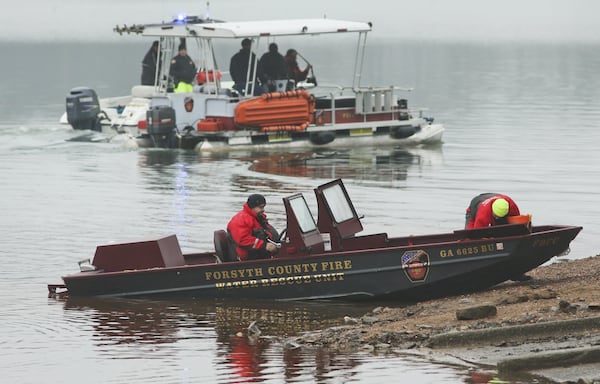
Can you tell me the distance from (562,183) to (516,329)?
54.5ft

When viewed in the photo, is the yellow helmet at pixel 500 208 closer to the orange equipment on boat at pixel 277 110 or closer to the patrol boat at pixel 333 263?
the patrol boat at pixel 333 263

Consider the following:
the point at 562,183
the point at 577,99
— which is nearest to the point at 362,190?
the point at 562,183

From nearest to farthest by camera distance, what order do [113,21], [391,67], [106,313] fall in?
[106,313]
[391,67]
[113,21]

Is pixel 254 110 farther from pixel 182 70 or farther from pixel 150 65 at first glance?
pixel 150 65

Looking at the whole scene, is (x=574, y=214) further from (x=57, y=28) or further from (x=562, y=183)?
(x=57, y=28)

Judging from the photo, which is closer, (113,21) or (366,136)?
(366,136)

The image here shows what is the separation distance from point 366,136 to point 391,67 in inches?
1924

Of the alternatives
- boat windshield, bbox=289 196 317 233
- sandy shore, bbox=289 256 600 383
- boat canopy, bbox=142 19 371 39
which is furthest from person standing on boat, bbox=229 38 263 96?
sandy shore, bbox=289 256 600 383

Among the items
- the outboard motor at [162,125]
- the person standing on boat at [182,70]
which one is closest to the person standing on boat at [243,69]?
the outboard motor at [162,125]

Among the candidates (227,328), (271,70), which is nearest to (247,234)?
(227,328)

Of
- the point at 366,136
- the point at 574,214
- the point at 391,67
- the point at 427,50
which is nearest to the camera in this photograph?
the point at 574,214

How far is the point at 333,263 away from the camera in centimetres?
1755

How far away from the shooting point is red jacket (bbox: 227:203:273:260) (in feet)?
57.9

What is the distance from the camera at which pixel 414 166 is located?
3431 cm
